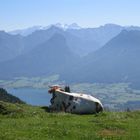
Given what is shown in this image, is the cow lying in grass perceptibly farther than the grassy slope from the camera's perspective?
Yes

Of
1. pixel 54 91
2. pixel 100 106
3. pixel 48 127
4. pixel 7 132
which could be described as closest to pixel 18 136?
pixel 7 132

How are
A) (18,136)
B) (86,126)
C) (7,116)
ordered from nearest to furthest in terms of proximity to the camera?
(18,136) < (86,126) < (7,116)

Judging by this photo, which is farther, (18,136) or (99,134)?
(99,134)

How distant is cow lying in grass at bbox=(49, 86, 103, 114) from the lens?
123 feet

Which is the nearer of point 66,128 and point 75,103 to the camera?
point 66,128

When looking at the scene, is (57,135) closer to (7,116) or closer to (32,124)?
(32,124)

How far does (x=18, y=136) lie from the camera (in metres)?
22.9

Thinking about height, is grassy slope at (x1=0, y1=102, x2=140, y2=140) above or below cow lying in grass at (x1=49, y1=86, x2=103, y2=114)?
below

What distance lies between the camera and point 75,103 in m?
38.1

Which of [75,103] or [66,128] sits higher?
[75,103]

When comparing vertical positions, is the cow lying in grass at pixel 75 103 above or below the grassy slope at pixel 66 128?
above

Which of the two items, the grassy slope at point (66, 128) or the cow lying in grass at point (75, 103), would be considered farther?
the cow lying in grass at point (75, 103)

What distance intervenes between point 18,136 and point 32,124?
441 centimetres

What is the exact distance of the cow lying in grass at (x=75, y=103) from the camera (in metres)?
37.4
